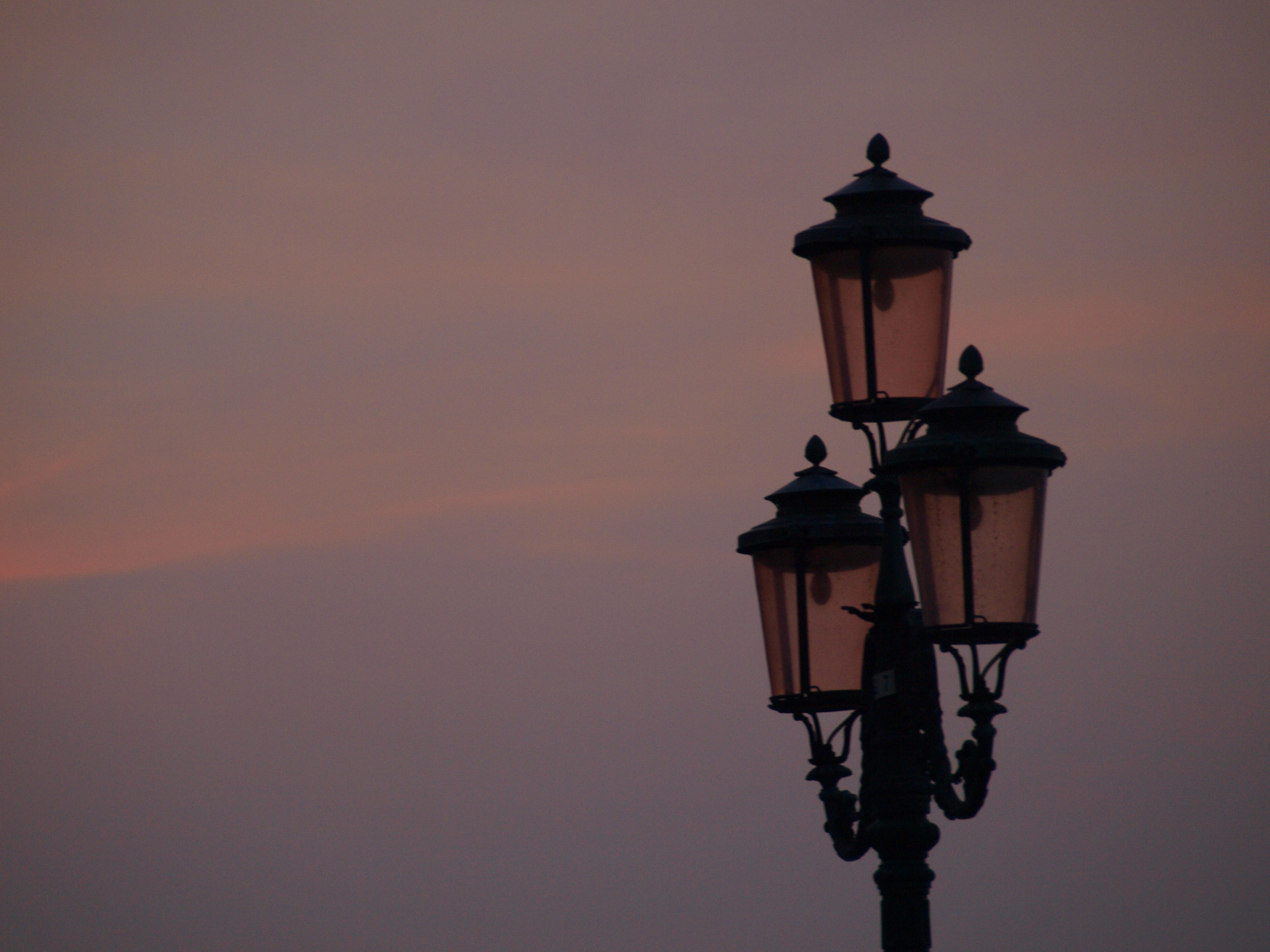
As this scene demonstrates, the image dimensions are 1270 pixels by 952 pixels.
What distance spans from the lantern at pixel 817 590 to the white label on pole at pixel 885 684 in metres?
0.75

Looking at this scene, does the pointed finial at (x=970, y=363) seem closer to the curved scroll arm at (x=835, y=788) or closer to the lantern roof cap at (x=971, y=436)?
the lantern roof cap at (x=971, y=436)

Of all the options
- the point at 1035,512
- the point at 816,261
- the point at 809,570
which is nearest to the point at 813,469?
the point at 809,570

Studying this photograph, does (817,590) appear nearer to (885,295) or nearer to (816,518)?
(816,518)

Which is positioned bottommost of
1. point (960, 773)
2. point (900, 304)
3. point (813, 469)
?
point (960, 773)

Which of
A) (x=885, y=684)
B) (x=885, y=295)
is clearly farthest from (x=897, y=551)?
(x=885, y=295)

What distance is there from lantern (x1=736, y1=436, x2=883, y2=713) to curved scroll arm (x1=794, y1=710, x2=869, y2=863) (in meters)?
0.14

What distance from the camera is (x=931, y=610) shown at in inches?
291

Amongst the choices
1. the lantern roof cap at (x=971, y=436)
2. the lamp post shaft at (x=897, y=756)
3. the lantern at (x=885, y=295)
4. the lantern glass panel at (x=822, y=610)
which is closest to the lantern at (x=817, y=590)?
the lantern glass panel at (x=822, y=610)

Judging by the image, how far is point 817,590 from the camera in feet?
28.8

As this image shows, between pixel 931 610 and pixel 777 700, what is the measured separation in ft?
5.46

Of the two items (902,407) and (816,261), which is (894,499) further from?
(816,261)

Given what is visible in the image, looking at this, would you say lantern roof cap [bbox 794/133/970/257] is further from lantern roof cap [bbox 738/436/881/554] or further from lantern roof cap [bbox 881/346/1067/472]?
lantern roof cap [bbox 738/436/881/554]

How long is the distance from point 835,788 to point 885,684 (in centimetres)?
97

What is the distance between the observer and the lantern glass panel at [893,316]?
810 cm
